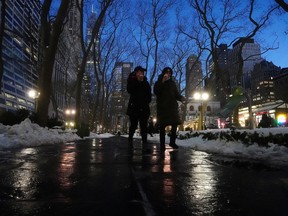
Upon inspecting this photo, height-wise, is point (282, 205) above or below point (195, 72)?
below

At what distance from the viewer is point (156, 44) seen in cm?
3681

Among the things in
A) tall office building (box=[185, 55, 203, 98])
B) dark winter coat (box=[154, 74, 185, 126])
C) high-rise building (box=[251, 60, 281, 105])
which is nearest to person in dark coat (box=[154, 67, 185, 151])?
dark winter coat (box=[154, 74, 185, 126])

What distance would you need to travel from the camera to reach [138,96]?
7691 millimetres

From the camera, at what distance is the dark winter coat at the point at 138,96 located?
25.0 feet

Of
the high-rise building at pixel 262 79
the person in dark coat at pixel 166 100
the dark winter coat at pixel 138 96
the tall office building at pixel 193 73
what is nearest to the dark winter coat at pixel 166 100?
the person in dark coat at pixel 166 100

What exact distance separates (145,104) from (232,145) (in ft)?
7.20

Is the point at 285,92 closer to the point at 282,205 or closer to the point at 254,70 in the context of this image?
the point at 254,70

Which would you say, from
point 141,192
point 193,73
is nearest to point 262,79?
point 193,73

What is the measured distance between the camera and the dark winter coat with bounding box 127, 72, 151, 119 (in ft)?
25.0

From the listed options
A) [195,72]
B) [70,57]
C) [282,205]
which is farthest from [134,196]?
[195,72]

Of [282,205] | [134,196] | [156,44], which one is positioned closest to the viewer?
[282,205]

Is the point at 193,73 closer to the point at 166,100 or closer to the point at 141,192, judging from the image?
the point at 166,100

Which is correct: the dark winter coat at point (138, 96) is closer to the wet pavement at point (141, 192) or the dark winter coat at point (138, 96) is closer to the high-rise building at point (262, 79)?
the wet pavement at point (141, 192)

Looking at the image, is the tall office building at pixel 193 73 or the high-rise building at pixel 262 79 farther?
the high-rise building at pixel 262 79
